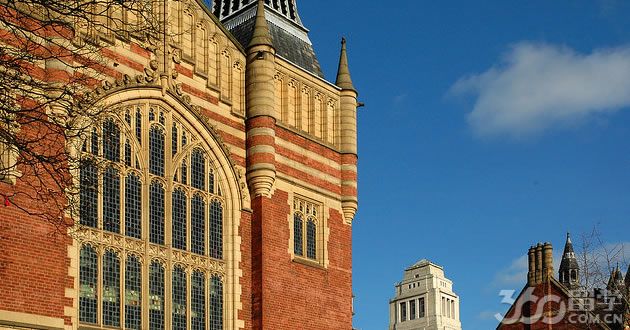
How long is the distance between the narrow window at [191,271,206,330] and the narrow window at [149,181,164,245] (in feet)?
6.12

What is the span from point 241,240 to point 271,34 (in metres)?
9.04

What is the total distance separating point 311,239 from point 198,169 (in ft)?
18.0

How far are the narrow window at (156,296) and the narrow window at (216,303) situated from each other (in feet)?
7.05

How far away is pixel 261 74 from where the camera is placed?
107 feet

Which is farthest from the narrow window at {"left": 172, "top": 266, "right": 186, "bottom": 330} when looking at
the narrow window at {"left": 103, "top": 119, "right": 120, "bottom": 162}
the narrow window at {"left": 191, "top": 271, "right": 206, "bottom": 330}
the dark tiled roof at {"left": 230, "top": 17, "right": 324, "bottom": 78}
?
the dark tiled roof at {"left": 230, "top": 17, "right": 324, "bottom": 78}

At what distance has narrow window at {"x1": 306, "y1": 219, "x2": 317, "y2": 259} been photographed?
33.6 m

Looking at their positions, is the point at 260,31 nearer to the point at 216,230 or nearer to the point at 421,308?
the point at 216,230

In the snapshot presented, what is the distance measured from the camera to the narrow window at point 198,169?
30.3 m

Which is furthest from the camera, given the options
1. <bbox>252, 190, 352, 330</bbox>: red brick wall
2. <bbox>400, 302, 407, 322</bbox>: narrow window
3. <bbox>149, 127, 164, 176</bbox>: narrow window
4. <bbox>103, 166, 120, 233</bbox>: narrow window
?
<bbox>400, 302, 407, 322</bbox>: narrow window

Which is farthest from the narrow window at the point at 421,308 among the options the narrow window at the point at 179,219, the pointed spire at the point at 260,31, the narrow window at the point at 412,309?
the narrow window at the point at 179,219

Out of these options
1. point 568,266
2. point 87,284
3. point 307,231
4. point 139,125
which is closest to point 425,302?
point 568,266

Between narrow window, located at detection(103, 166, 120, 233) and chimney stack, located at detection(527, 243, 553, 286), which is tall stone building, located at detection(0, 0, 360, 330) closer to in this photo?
narrow window, located at detection(103, 166, 120, 233)

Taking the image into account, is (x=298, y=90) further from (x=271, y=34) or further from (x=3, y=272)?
(x=3, y=272)

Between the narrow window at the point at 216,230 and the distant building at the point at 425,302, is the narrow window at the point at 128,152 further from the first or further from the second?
the distant building at the point at 425,302
